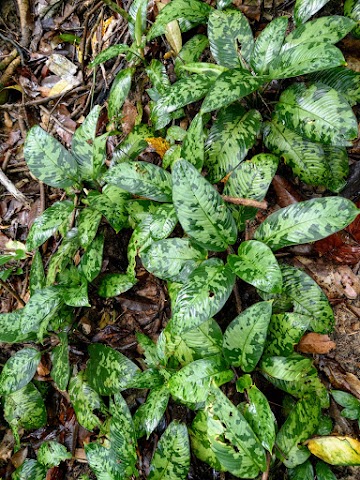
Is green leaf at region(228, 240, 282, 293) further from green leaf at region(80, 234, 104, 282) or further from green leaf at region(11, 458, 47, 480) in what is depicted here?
green leaf at region(11, 458, 47, 480)

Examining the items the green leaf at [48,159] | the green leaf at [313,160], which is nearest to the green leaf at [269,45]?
the green leaf at [313,160]

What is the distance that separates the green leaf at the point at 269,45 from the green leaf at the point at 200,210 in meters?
0.53

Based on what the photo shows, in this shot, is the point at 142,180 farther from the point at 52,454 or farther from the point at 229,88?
the point at 52,454

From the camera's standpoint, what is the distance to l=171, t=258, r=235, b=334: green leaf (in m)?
1.32

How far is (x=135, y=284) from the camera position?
190cm

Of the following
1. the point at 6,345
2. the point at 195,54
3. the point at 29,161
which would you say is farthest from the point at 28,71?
the point at 6,345

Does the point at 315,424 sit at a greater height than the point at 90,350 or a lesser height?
greater

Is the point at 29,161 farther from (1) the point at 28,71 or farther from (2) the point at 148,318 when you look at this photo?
(1) the point at 28,71

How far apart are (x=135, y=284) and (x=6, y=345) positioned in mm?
768

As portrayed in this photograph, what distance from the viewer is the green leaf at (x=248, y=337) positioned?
1.38 m

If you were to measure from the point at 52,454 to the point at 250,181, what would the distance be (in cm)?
138

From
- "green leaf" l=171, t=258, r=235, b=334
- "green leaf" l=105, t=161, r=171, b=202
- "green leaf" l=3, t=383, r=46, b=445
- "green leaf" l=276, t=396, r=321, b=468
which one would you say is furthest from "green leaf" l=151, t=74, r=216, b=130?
"green leaf" l=3, t=383, r=46, b=445

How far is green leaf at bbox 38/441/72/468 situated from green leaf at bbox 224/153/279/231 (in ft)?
3.89

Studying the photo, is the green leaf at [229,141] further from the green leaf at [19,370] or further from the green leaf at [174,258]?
the green leaf at [19,370]
